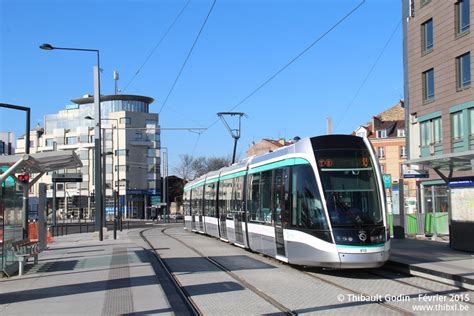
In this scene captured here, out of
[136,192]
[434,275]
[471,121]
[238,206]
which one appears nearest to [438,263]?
[434,275]

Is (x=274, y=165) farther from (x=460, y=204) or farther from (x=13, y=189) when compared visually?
(x=13, y=189)

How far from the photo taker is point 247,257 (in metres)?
17.8

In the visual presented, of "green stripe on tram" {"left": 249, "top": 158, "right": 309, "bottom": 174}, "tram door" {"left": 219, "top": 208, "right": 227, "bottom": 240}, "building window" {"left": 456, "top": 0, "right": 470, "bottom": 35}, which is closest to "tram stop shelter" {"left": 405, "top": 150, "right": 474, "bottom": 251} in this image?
"green stripe on tram" {"left": 249, "top": 158, "right": 309, "bottom": 174}

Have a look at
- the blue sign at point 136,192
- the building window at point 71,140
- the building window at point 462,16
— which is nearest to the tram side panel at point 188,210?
the building window at point 462,16

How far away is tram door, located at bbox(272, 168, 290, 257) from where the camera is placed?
556 inches

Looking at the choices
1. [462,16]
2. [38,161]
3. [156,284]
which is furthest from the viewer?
[462,16]

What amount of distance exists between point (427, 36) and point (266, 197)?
27.9 metres

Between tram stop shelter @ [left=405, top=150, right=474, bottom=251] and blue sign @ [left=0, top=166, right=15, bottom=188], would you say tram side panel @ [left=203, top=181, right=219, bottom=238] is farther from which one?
blue sign @ [left=0, top=166, right=15, bottom=188]

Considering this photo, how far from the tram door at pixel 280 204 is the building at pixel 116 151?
81.5 m

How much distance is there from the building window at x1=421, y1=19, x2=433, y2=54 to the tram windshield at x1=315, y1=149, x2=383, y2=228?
28.4m

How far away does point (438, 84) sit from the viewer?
123 ft

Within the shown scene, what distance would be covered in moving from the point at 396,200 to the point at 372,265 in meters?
25.8

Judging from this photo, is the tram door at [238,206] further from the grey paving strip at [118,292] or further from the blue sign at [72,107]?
the blue sign at [72,107]

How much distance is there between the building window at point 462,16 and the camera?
34.3 meters
